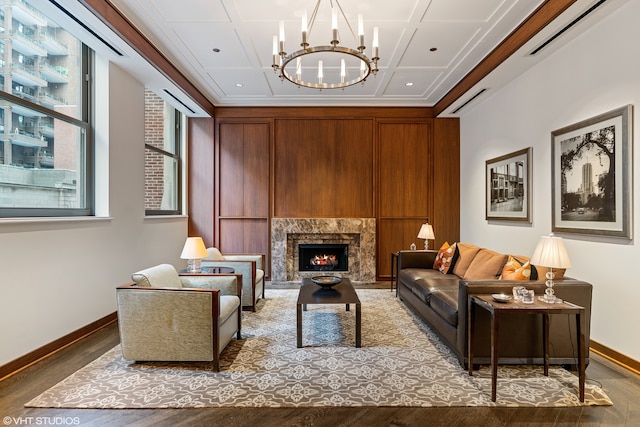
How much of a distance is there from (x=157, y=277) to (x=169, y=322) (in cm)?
45

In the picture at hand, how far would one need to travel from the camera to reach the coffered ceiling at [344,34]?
3248 mm

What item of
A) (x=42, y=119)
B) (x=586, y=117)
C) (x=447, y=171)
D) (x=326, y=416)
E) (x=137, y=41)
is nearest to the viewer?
(x=326, y=416)

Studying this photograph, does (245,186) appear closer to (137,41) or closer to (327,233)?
(327,233)

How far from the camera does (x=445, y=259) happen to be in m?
4.54

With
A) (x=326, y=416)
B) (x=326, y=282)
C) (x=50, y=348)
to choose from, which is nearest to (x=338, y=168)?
(x=326, y=282)

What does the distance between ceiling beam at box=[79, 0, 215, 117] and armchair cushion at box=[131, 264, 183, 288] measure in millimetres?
2346

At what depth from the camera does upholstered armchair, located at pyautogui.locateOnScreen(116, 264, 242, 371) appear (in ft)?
8.66

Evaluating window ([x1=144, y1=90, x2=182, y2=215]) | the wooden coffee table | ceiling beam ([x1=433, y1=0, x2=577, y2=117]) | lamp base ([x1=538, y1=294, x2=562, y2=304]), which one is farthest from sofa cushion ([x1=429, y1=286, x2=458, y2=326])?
window ([x1=144, y1=90, x2=182, y2=215])

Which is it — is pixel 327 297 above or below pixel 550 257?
below

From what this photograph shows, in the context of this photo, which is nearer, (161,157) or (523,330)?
(523,330)

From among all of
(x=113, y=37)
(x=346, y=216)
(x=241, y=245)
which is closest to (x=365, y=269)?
(x=346, y=216)

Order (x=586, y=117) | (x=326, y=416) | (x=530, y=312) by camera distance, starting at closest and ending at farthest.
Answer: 1. (x=326, y=416)
2. (x=530, y=312)
3. (x=586, y=117)

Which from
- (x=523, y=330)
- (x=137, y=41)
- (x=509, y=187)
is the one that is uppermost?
(x=137, y=41)

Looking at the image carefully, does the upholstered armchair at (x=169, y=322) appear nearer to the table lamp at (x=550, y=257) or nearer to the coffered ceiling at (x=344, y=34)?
the table lamp at (x=550, y=257)
